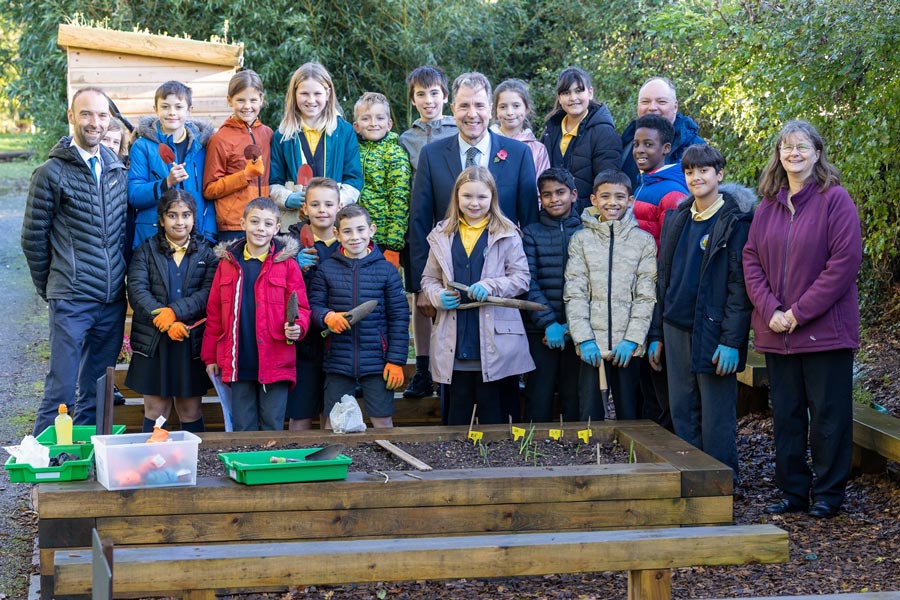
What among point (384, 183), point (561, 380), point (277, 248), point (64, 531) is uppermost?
point (384, 183)

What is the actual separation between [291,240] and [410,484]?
1729 mm

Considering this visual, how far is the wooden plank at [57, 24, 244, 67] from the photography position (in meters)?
9.37

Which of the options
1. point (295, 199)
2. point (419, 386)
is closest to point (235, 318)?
point (295, 199)

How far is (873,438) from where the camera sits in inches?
212

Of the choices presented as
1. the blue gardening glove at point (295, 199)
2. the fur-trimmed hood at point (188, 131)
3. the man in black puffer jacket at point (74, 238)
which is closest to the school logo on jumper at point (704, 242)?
the blue gardening glove at point (295, 199)

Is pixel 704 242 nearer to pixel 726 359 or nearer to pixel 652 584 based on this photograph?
pixel 726 359

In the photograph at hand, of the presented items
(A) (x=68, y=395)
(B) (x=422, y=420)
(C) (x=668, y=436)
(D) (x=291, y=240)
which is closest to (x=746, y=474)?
(C) (x=668, y=436)

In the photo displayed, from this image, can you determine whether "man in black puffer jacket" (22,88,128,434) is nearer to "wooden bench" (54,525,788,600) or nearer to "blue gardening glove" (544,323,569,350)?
"blue gardening glove" (544,323,569,350)

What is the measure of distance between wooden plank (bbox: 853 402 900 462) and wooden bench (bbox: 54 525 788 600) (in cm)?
229

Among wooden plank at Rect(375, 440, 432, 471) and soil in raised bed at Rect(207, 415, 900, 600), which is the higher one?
wooden plank at Rect(375, 440, 432, 471)

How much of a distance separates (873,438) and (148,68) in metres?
7.10

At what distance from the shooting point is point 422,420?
622cm

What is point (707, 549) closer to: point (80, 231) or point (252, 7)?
point (80, 231)

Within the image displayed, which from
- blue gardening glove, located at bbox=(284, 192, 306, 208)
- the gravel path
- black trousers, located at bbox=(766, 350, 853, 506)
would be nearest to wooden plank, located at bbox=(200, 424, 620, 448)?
black trousers, located at bbox=(766, 350, 853, 506)
